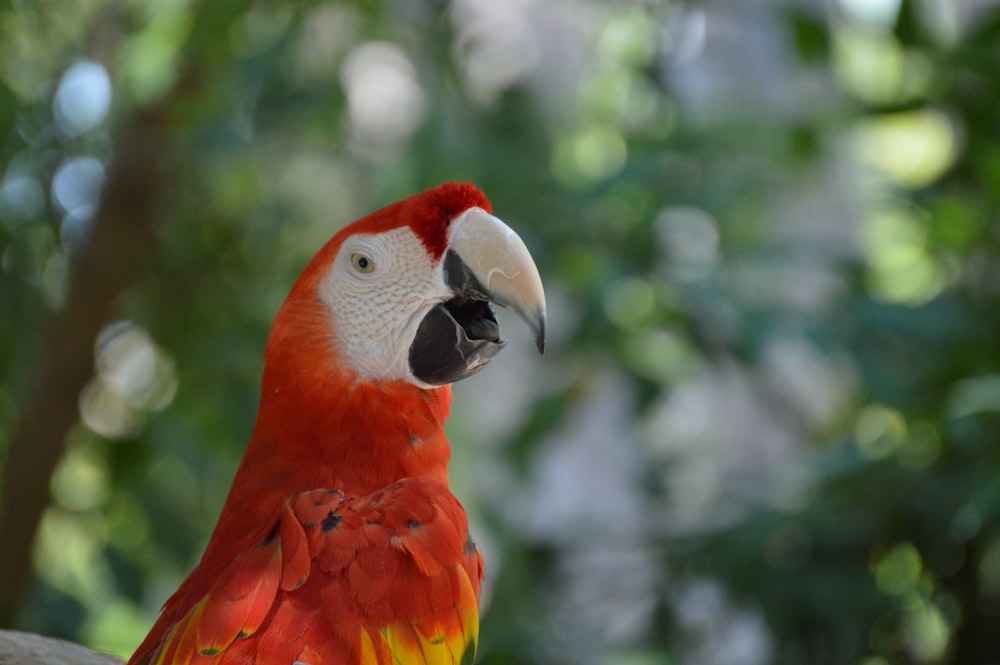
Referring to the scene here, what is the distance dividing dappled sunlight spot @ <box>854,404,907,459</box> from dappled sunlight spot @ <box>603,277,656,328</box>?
0.29 metres

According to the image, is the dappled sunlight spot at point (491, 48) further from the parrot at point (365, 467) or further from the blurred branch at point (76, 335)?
the parrot at point (365, 467)

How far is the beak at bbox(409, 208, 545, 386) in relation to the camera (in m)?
0.66

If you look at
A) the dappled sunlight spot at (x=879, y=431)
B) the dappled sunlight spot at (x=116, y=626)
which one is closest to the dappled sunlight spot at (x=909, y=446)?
the dappled sunlight spot at (x=879, y=431)

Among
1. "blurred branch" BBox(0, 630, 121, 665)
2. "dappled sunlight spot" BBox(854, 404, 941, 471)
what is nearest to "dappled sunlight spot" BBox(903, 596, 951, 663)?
"dappled sunlight spot" BBox(854, 404, 941, 471)

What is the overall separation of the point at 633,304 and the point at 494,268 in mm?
642

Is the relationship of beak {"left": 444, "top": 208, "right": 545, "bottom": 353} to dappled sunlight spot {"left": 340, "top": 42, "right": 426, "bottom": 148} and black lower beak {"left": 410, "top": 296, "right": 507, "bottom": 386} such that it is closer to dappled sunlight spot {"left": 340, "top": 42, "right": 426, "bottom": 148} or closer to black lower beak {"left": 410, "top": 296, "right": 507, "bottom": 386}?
black lower beak {"left": 410, "top": 296, "right": 507, "bottom": 386}

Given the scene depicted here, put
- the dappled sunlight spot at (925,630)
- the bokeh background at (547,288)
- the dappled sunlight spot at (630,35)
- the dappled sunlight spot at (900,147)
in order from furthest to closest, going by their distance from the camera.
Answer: the dappled sunlight spot at (900,147) < the dappled sunlight spot at (630,35) < the dappled sunlight spot at (925,630) < the bokeh background at (547,288)

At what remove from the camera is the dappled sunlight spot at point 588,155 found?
4.33 feet

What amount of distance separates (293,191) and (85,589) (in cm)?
67

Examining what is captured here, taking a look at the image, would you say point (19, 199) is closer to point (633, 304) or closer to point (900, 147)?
point (633, 304)

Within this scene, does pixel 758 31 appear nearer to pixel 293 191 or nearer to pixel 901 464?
pixel 293 191

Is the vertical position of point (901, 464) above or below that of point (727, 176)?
below

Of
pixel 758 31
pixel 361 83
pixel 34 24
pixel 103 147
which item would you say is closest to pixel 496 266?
pixel 34 24

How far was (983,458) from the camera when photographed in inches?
43.6
